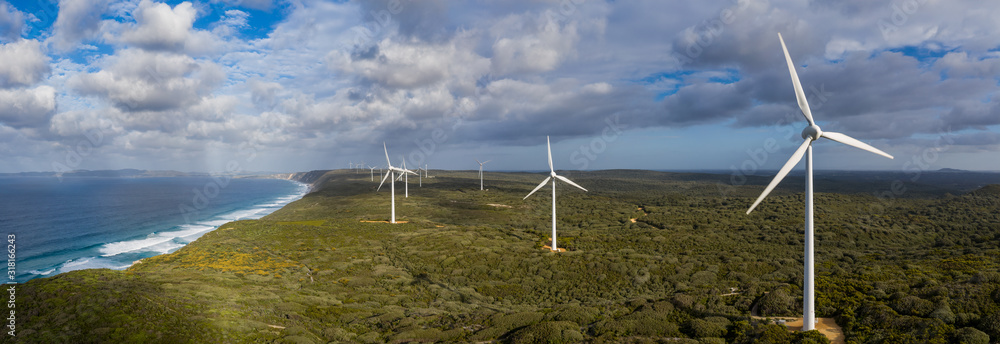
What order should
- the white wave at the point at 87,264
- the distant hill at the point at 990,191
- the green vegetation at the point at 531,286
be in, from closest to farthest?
the green vegetation at the point at 531,286
the white wave at the point at 87,264
the distant hill at the point at 990,191

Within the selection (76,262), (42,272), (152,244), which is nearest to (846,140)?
(42,272)

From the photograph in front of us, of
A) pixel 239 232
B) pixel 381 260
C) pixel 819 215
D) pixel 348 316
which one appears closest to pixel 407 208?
pixel 239 232

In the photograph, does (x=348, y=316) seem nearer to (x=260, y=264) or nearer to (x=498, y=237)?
(x=260, y=264)

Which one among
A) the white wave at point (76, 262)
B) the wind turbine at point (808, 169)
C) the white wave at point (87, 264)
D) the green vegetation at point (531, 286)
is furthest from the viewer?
the white wave at point (76, 262)

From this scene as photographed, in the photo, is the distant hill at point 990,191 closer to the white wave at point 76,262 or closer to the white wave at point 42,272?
the white wave at point 76,262

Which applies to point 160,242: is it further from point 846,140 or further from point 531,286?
point 846,140

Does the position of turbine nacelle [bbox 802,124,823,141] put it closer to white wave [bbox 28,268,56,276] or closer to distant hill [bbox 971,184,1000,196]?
white wave [bbox 28,268,56,276]

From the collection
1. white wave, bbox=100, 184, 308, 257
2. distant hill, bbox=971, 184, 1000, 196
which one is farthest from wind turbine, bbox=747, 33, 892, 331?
distant hill, bbox=971, 184, 1000, 196

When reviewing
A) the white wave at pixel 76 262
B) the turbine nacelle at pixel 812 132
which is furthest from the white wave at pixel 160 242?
the turbine nacelle at pixel 812 132
